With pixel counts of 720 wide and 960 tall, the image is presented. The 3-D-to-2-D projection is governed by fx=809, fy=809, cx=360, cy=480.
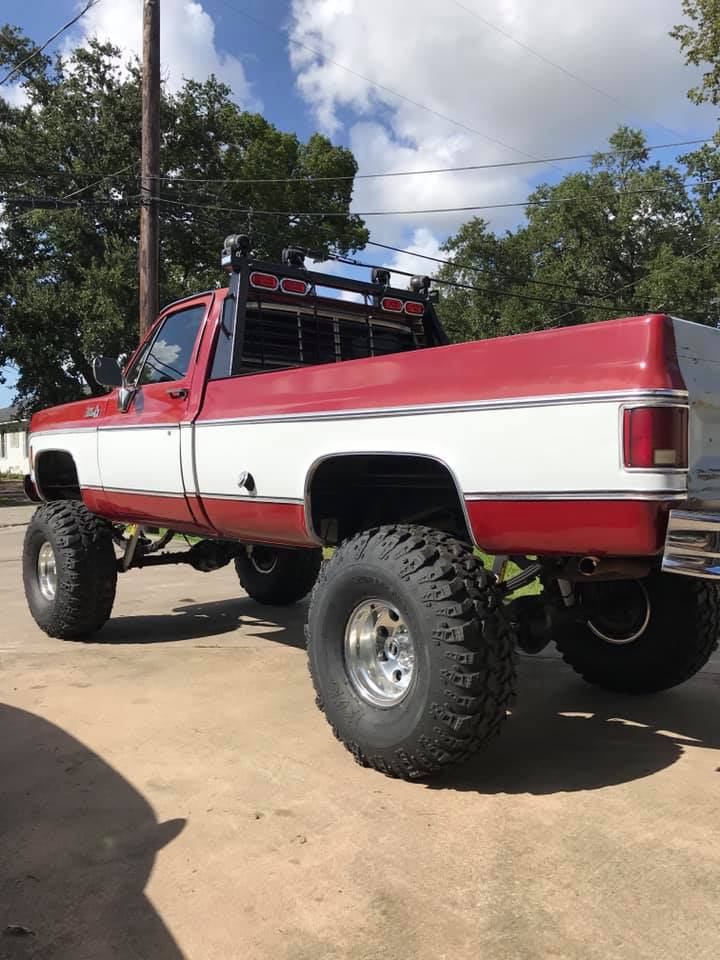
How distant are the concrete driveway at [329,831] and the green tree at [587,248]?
3465 cm

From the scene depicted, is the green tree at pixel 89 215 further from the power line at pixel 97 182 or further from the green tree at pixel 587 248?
the green tree at pixel 587 248

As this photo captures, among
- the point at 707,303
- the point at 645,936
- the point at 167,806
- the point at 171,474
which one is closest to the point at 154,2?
the point at 171,474

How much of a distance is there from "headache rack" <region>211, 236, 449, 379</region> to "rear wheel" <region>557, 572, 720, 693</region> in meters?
2.25

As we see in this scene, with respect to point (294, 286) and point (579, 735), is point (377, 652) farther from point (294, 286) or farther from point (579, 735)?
point (294, 286)

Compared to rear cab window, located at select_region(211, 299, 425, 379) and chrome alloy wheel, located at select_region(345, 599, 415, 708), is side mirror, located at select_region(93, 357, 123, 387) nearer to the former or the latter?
rear cab window, located at select_region(211, 299, 425, 379)

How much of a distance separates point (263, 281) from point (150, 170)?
8.71 meters

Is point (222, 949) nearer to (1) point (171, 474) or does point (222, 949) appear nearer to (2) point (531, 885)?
(2) point (531, 885)

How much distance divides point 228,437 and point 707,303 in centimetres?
3438

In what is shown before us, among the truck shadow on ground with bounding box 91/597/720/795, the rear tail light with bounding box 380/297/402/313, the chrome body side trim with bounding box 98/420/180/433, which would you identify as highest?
the rear tail light with bounding box 380/297/402/313

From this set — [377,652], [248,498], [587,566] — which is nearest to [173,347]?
[248,498]

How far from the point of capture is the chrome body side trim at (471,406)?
2621 mm

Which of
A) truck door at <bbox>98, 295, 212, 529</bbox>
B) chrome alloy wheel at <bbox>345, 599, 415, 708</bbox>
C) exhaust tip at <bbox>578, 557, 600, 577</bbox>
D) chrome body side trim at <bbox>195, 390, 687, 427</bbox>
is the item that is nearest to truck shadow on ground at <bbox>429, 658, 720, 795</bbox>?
chrome alloy wheel at <bbox>345, 599, 415, 708</bbox>

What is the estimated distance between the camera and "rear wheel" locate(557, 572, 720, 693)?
13.4ft

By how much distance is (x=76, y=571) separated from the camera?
18.3 ft
